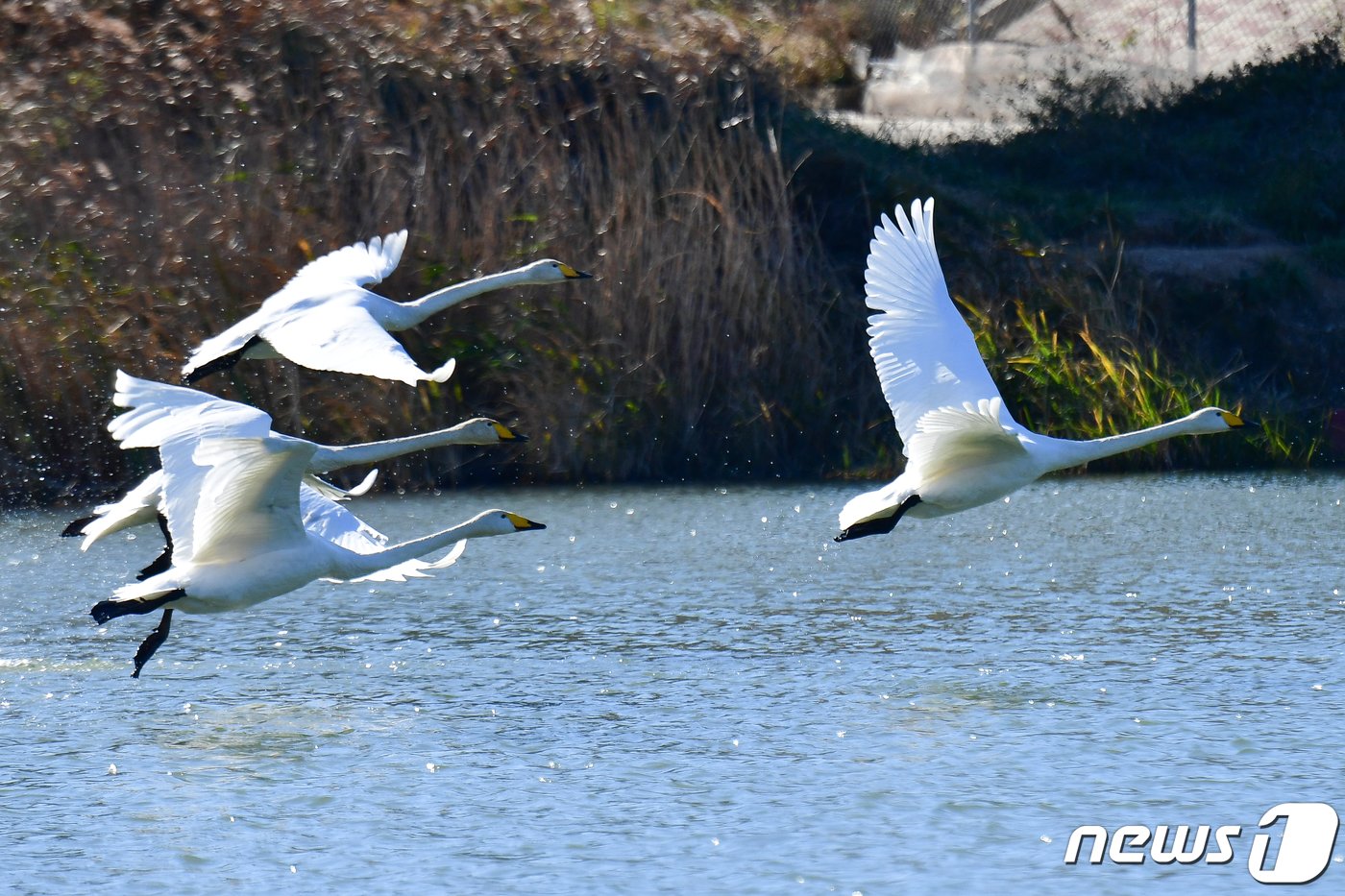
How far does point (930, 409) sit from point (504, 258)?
6.28 meters

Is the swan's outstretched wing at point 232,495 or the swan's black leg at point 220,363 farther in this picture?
A: the swan's black leg at point 220,363

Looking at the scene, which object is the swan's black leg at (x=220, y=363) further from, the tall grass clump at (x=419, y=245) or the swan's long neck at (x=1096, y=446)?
the tall grass clump at (x=419, y=245)

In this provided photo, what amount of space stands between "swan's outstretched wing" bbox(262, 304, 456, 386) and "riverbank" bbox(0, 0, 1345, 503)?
5376mm

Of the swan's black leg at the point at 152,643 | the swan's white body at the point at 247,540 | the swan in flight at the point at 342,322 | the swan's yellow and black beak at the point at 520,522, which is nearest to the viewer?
the swan's white body at the point at 247,540

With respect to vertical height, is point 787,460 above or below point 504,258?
below

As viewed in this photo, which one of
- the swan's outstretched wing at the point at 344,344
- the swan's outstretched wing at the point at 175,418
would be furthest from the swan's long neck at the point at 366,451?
the swan's outstretched wing at the point at 175,418

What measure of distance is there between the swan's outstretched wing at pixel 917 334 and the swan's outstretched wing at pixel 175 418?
2552mm

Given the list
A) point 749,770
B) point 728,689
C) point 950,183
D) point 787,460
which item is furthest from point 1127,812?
point 950,183

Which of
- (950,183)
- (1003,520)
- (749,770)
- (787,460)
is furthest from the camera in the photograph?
(950,183)

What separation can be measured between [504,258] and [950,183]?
18.8 ft

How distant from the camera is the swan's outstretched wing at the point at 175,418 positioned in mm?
6438

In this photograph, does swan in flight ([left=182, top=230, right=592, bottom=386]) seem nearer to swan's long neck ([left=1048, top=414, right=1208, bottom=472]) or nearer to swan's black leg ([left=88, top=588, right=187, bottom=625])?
swan's black leg ([left=88, top=588, right=187, bottom=625])

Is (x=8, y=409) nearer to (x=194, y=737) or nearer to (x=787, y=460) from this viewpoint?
(x=787, y=460)

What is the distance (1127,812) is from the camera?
19.9 ft
